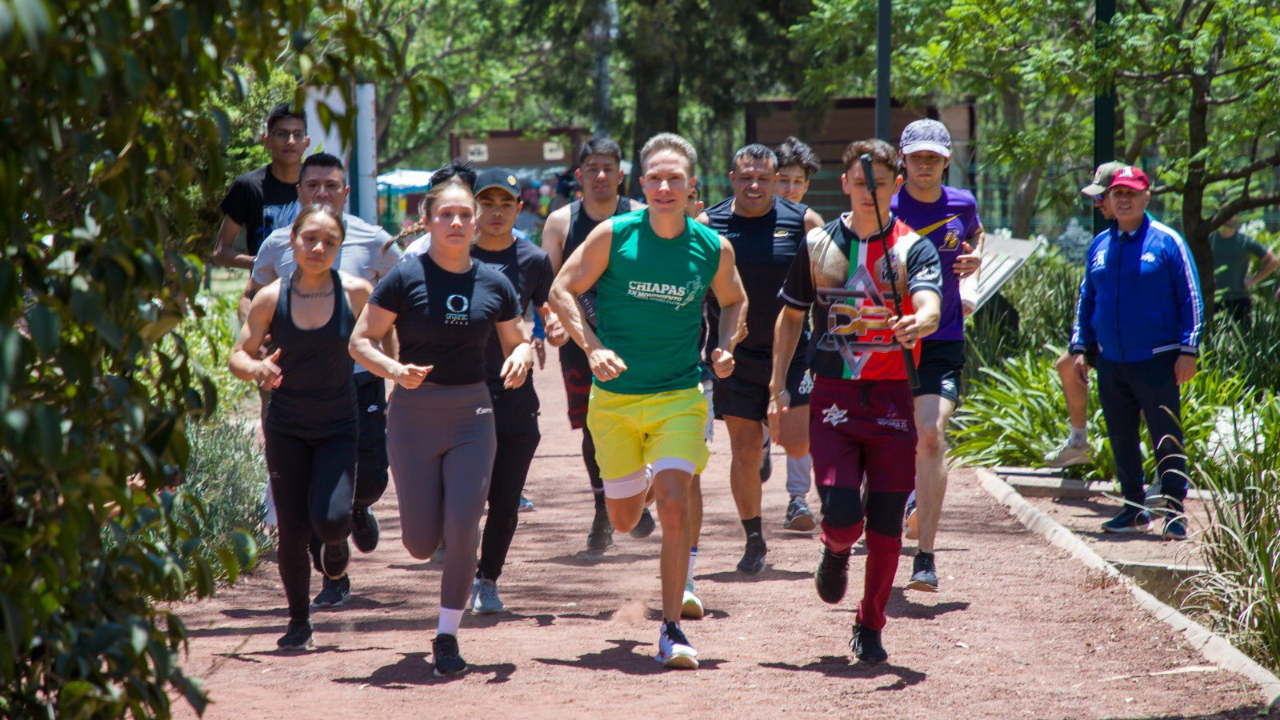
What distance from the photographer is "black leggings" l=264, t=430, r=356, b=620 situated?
560 cm

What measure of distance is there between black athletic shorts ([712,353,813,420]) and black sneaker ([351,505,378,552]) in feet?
5.96

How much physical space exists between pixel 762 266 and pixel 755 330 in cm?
33

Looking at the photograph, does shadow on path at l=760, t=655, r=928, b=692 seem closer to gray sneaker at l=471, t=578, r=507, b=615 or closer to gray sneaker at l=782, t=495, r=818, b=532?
gray sneaker at l=471, t=578, r=507, b=615

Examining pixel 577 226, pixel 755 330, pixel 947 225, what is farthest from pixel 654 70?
pixel 947 225

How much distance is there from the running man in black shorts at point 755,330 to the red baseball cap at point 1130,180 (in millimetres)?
1929

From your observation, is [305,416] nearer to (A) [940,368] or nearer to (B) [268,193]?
(B) [268,193]

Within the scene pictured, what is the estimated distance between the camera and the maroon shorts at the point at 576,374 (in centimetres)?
768

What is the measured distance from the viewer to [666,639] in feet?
17.8

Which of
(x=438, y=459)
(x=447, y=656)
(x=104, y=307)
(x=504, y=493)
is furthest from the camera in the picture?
(x=504, y=493)

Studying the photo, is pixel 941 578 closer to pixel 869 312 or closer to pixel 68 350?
pixel 869 312

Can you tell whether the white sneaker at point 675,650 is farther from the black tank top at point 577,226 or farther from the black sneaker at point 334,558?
the black tank top at point 577,226

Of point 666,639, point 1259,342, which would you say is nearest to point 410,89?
point 666,639

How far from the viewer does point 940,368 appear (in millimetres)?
6648

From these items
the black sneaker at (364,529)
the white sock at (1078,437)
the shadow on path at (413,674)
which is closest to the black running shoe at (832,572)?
the shadow on path at (413,674)
